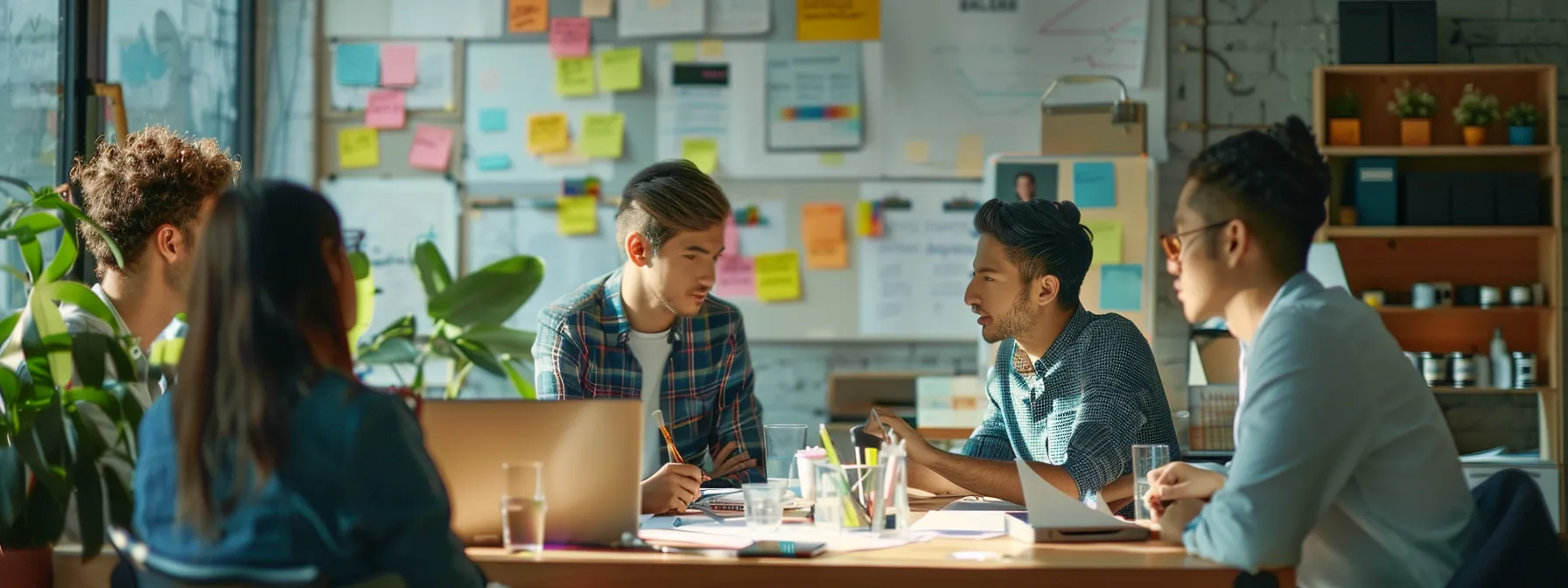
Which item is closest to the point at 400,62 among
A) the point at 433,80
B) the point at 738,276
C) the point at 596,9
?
the point at 433,80

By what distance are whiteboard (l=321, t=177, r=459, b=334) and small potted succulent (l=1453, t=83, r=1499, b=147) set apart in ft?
10.7

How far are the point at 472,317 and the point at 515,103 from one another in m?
1.11

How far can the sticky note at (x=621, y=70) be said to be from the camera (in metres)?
4.49

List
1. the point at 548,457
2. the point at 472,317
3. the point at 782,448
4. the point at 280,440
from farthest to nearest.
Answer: the point at 472,317 → the point at 782,448 → the point at 548,457 → the point at 280,440

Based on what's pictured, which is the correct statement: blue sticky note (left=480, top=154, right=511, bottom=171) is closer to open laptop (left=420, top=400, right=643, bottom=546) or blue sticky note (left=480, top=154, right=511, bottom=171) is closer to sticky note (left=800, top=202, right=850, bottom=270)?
sticky note (left=800, top=202, right=850, bottom=270)

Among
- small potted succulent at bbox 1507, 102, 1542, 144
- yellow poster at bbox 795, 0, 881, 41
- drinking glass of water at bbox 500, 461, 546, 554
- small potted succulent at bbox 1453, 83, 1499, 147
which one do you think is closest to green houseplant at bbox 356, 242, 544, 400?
yellow poster at bbox 795, 0, 881, 41

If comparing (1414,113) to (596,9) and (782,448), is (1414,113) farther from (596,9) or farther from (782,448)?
(782,448)

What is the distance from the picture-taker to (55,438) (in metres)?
1.68

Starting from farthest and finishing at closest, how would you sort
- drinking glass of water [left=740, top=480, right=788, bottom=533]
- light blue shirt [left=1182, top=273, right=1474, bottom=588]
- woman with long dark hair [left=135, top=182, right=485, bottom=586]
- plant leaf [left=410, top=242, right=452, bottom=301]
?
plant leaf [left=410, top=242, right=452, bottom=301] < drinking glass of water [left=740, top=480, right=788, bottom=533] < light blue shirt [left=1182, top=273, right=1474, bottom=588] < woman with long dark hair [left=135, top=182, right=485, bottom=586]

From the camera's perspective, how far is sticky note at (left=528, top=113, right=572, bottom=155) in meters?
4.50

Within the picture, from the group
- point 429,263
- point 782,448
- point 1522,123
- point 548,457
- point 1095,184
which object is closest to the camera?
point 548,457

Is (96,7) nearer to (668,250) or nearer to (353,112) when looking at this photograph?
(353,112)

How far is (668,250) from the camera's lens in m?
2.47

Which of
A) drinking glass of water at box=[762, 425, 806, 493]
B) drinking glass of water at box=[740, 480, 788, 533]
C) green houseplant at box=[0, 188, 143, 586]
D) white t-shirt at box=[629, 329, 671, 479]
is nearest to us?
green houseplant at box=[0, 188, 143, 586]
